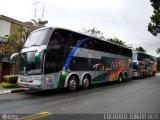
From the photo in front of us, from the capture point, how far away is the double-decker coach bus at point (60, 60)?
11793 mm

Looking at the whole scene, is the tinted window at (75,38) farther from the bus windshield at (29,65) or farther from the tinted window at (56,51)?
the bus windshield at (29,65)

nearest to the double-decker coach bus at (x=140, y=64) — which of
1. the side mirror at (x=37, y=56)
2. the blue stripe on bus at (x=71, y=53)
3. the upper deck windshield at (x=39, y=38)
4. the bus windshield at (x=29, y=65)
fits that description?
the blue stripe on bus at (x=71, y=53)

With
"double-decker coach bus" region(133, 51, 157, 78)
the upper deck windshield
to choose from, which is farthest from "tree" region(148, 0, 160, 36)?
the upper deck windshield

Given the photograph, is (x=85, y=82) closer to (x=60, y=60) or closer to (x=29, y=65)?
(x=60, y=60)

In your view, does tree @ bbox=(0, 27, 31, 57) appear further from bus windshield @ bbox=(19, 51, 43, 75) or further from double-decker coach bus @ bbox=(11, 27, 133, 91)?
bus windshield @ bbox=(19, 51, 43, 75)

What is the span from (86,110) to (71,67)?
18.8ft

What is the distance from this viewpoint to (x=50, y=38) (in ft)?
39.9

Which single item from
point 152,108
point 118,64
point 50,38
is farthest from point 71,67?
point 118,64

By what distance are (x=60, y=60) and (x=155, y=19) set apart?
12752mm

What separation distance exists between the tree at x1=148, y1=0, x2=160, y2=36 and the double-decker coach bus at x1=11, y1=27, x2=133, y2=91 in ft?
22.9

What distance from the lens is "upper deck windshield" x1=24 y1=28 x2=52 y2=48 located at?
40.1ft

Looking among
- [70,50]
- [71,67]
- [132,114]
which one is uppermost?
[70,50]

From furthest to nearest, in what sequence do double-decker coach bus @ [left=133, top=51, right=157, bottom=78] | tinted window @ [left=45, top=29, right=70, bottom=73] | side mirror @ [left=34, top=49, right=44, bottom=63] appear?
1. double-decker coach bus @ [left=133, top=51, right=157, bottom=78]
2. tinted window @ [left=45, top=29, right=70, bottom=73]
3. side mirror @ [left=34, top=49, right=44, bottom=63]

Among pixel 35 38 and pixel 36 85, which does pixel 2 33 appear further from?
pixel 36 85
